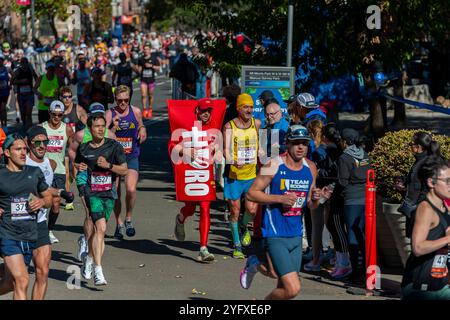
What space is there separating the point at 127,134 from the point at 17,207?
5275 millimetres

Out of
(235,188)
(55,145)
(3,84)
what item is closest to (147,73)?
(3,84)

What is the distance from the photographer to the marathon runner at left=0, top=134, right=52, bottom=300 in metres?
9.59

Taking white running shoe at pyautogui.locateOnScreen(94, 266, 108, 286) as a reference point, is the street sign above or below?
above

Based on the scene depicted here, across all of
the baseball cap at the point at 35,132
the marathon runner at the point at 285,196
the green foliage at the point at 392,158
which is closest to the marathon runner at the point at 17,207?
the marathon runner at the point at 285,196

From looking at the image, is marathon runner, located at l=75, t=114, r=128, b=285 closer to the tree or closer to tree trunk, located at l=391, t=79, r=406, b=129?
the tree

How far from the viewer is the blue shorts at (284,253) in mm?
9609

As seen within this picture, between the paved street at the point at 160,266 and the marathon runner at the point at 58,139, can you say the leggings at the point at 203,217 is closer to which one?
the paved street at the point at 160,266

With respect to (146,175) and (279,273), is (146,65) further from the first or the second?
(279,273)

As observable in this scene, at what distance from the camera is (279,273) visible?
378 inches

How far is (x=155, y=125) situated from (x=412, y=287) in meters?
21.6

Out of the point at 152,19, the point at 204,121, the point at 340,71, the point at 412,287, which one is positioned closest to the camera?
the point at 412,287

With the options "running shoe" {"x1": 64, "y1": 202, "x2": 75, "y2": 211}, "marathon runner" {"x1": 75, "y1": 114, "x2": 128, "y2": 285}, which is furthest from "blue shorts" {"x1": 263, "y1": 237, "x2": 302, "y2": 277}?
"running shoe" {"x1": 64, "y1": 202, "x2": 75, "y2": 211}

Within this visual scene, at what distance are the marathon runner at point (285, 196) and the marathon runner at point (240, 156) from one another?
3468 millimetres
